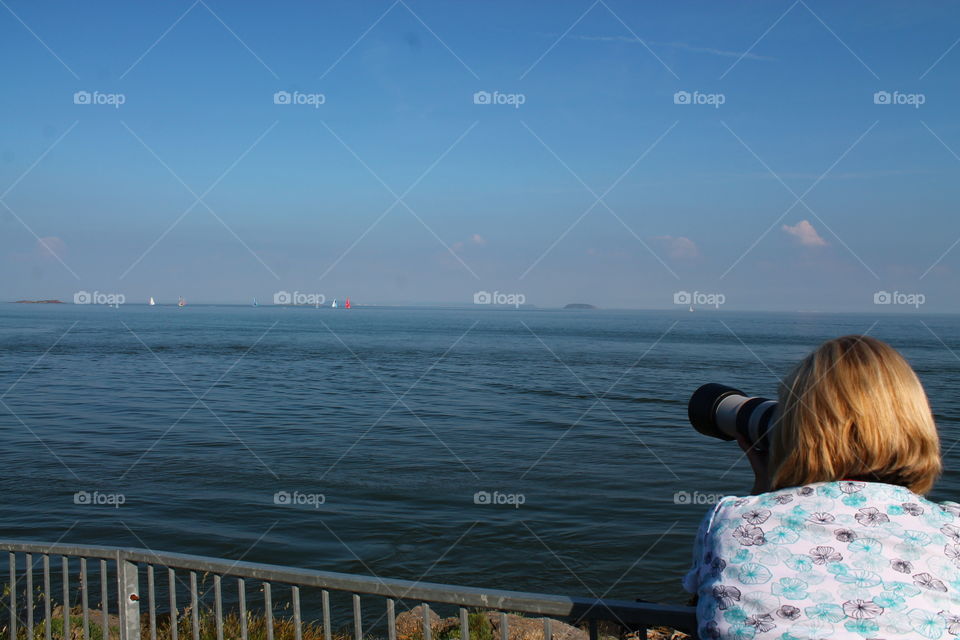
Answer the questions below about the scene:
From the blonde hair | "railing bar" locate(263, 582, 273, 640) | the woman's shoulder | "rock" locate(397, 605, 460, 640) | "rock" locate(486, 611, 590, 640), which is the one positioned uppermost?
the blonde hair

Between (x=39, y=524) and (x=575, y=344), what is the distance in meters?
58.7

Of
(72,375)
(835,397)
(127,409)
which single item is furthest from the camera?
(72,375)

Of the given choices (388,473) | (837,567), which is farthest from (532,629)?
(388,473)

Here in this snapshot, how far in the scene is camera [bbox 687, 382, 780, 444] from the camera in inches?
93.1

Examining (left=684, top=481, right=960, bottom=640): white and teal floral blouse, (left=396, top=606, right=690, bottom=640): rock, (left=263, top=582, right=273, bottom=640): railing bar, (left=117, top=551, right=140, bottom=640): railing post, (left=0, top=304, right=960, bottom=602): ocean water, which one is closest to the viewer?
(left=684, top=481, right=960, bottom=640): white and teal floral blouse

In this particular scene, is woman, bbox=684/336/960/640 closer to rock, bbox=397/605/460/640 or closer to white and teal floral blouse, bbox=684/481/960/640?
white and teal floral blouse, bbox=684/481/960/640

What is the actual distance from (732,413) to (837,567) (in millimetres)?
765

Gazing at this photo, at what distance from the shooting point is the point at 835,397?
2.04 metres

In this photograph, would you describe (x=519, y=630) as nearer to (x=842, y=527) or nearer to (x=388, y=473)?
(x=842, y=527)

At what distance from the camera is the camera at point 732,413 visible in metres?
2.37

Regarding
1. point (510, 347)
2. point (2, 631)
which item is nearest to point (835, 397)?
point (2, 631)

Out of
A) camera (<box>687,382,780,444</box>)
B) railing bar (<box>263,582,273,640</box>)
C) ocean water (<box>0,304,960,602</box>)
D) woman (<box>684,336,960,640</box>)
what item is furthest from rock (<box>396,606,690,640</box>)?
woman (<box>684,336,960,640</box>)

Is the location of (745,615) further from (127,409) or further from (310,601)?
(127,409)

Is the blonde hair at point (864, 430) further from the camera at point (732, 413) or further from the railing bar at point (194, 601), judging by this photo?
the railing bar at point (194, 601)
